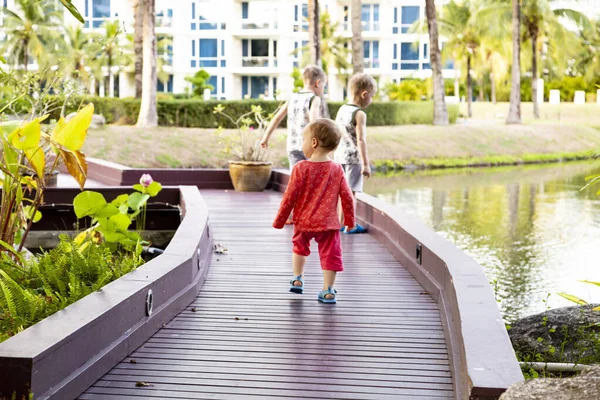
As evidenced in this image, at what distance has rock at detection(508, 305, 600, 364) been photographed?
17.7 feet

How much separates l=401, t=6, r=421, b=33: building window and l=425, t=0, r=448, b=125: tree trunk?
22.0 metres

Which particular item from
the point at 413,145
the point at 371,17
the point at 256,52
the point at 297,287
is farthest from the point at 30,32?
the point at 297,287

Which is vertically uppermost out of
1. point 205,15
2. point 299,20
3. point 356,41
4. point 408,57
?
point 205,15

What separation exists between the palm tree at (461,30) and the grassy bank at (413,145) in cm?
984

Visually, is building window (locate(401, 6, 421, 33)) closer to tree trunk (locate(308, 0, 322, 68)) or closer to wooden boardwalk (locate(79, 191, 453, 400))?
tree trunk (locate(308, 0, 322, 68))

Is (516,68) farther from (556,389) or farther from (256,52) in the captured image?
(556,389)

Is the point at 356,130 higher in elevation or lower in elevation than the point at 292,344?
higher

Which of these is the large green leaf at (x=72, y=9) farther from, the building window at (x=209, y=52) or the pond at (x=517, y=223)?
the building window at (x=209, y=52)

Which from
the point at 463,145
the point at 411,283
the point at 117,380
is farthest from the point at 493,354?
the point at 463,145

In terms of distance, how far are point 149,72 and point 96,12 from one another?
96.8 ft

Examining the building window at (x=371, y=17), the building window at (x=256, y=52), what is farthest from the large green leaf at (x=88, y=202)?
the building window at (x=371, y=17)

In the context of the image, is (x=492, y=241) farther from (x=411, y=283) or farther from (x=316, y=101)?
(x=411, y=283)

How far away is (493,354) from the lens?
3.56 metres

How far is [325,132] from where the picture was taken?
585cm
